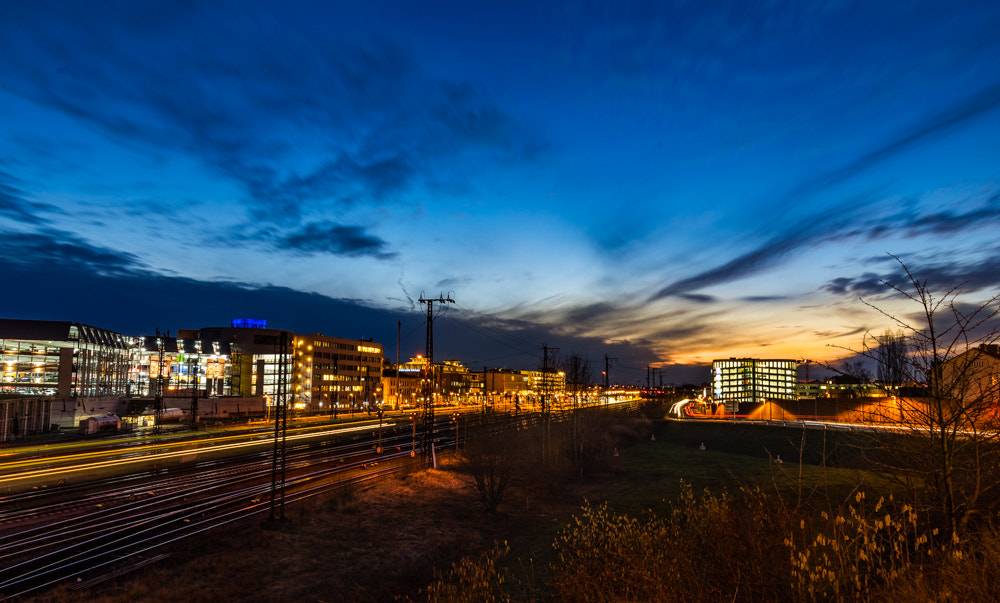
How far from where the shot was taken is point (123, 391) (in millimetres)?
90938

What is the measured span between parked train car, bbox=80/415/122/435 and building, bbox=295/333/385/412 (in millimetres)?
64067

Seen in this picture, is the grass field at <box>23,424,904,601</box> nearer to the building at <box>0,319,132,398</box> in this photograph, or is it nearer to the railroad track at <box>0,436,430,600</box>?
the railroad track at <box>0,436,430,600</box>

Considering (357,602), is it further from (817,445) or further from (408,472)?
(817,445)

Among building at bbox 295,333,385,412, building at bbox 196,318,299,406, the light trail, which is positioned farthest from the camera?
building at bbox 295,333,385,412

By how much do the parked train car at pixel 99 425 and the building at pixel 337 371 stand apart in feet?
210

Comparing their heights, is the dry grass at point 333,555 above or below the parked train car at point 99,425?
above

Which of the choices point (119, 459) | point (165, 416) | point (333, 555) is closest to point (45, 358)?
point (165, 416)

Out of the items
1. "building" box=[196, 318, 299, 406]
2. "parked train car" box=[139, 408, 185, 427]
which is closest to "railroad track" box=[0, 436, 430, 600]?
"parked train car" box=[139, 408, 185, 427]

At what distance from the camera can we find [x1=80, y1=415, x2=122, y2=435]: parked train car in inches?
1890

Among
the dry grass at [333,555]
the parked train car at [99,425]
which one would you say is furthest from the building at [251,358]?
the dry grass at [333,555]

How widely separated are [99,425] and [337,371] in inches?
3124

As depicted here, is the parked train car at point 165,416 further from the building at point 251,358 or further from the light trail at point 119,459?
the building at point 251,358

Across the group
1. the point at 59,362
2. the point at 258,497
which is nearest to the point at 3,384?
the point at 59,362

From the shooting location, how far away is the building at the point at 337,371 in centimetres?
12219
